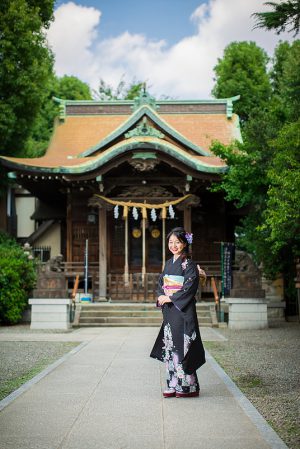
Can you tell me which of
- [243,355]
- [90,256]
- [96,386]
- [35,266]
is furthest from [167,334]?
[90,256]

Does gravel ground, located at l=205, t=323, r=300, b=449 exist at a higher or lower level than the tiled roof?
lower

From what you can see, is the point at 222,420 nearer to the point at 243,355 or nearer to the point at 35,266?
the point at 243,355

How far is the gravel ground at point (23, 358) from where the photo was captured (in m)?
7.27

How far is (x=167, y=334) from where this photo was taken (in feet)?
21.0

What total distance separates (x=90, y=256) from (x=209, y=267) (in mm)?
4411

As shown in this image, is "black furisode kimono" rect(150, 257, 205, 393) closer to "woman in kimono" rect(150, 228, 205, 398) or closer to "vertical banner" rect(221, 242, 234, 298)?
"woman in kimono" rect(150, 228, 205, 398)

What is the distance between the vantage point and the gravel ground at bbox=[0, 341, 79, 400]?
7.27 m

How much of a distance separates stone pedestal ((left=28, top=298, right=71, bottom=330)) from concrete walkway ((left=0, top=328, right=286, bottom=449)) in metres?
5.95

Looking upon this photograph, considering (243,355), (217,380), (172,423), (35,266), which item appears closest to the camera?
(172,423)

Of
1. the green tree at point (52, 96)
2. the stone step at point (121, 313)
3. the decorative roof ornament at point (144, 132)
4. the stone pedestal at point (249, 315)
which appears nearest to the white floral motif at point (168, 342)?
the stone pedestal at point (249, 315)

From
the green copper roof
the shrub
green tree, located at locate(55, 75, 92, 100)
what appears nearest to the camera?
the shrub

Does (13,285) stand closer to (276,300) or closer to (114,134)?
(114,134)

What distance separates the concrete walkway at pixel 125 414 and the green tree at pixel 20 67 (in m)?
14.7

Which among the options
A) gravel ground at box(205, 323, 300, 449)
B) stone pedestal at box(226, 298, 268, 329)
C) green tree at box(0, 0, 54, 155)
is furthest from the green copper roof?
gravel ground at box(205, 323, 300, 449)
